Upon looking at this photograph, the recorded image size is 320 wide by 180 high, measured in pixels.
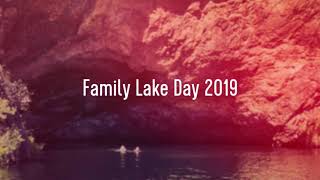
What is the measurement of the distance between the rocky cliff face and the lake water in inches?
232

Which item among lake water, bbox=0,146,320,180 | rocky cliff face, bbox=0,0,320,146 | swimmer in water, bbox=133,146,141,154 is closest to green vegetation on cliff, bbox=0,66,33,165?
lake water, bbox=0,146,320,180

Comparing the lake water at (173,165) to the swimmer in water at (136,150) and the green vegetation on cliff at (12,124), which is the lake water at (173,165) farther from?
the green vegetation on cliff at (12,124)

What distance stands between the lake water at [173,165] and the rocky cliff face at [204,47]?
5.88 meters

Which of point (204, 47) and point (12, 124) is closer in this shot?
point (12, 124)

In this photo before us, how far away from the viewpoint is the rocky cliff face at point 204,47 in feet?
341

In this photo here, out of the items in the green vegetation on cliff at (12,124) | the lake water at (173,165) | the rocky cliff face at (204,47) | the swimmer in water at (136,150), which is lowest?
the lake water at (173,165)

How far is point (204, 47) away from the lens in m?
105

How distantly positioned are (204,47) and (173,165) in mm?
24054

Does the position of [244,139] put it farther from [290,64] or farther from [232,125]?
[290,64]

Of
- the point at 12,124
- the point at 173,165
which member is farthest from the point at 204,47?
the point at 12,124

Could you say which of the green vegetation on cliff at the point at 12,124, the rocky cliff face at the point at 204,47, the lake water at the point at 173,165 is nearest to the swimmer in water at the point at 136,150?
the lake water at the point at 173,165

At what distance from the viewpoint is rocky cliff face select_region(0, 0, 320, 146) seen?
104 metres

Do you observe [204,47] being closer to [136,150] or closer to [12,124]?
[136,150]

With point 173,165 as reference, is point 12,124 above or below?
above
